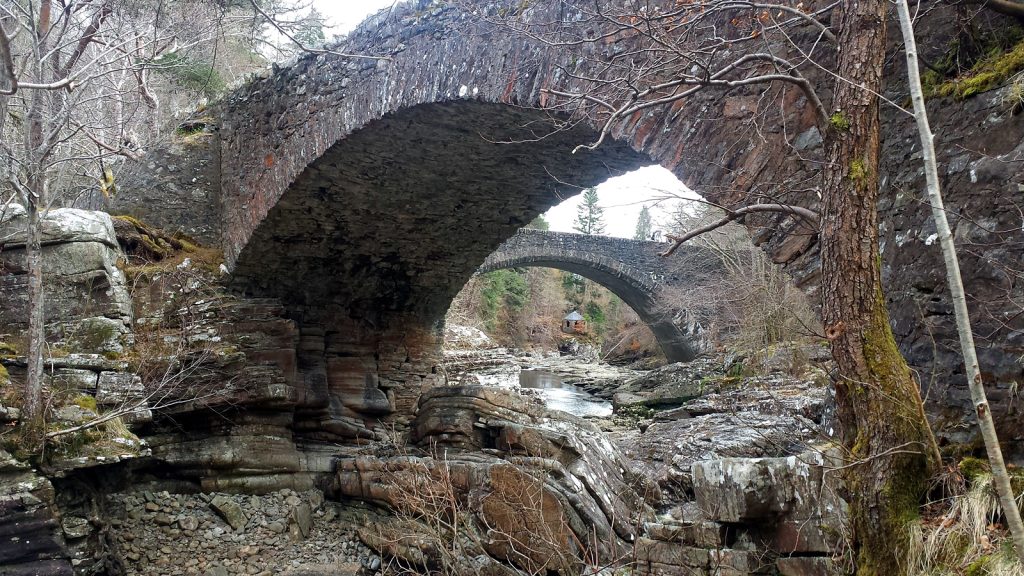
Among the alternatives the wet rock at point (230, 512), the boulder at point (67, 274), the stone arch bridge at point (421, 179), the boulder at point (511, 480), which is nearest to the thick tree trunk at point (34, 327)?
the boulder at point (67, 274)

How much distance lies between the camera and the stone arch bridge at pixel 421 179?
316 cm

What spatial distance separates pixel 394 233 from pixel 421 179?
63.2 inches

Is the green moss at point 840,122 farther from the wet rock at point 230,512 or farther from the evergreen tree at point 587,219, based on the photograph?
the evergreen tree at point 587,219

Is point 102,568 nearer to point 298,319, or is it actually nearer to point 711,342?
point 298,319

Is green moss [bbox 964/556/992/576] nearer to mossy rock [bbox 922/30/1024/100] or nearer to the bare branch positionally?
the bare branch

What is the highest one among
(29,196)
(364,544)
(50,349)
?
(29,196)

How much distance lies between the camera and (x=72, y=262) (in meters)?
7.44

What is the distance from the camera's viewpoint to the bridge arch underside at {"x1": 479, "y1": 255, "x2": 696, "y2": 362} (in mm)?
19969

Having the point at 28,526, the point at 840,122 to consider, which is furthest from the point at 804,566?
the point at 28,526

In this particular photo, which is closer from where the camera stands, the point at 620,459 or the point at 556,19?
the point at 556,19

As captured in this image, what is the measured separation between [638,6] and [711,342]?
1367cm

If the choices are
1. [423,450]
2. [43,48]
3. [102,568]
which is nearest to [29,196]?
[43,48]

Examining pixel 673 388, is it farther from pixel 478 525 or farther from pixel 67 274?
pixel 67 274

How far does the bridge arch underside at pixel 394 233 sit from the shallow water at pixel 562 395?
3.05 meters
